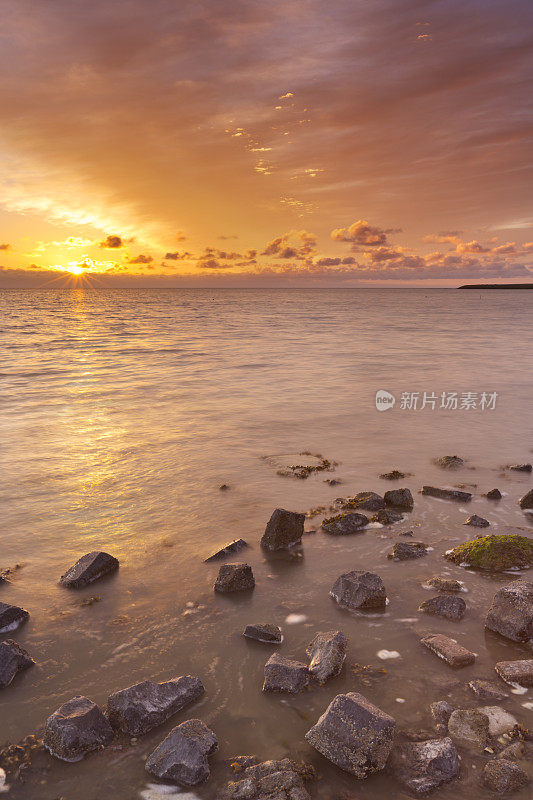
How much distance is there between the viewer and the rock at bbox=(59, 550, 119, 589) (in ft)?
20.6

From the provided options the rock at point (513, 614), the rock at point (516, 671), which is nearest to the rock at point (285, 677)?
the rock at point (516, 671)

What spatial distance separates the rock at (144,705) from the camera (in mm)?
4055

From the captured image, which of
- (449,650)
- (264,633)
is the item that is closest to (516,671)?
(449,650)

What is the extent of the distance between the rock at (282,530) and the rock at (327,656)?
2.32 meters

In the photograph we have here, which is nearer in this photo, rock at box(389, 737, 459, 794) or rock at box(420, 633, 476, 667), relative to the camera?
rock at box(389, 737, 459, 794)

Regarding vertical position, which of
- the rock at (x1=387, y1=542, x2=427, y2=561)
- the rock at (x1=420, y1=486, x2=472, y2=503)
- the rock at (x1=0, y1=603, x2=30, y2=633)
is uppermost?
the rock at (x1=420, y1=486, x2=472, y2=503)

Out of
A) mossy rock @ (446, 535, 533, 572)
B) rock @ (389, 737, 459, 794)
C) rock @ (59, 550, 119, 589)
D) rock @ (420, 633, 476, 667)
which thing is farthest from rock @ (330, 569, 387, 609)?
rock @ (59, 550, 119, 589)

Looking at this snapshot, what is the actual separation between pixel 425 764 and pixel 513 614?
6.99 ft

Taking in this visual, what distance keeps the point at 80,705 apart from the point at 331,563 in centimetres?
364

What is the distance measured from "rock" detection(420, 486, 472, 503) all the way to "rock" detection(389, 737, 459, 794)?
547 centimetres

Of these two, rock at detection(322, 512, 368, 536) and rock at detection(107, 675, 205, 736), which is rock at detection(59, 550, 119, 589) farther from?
rock at detection(322, 512, 368, 536)

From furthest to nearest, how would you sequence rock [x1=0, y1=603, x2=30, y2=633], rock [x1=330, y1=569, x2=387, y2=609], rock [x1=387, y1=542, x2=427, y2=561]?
1. rock [x1=387, y1=542, x2=427, y2=561]
2. rock [x1=330, y1=569, x2=387, y2=609]
3. rock [x1=0, y1=603, x2=30, y2=633]

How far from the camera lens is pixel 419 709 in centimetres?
422

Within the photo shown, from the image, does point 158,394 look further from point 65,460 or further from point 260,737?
point 260,737
